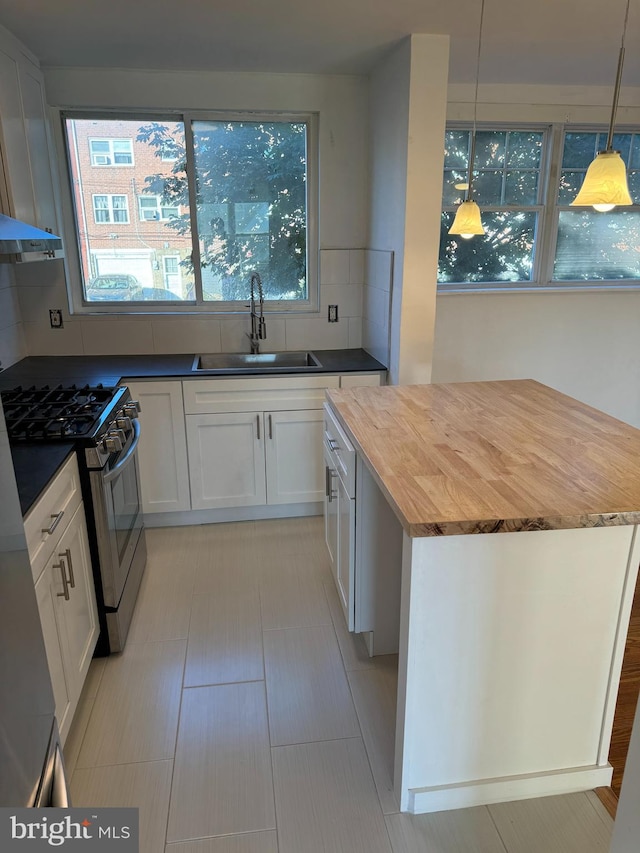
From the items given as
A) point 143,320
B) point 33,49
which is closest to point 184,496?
point 143,320

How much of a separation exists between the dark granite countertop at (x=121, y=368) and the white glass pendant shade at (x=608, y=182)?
65.6 inches

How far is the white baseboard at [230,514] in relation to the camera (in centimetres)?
332

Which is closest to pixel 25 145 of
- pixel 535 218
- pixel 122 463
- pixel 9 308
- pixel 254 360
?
pixel 9 308

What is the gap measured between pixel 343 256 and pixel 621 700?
8.95 ft

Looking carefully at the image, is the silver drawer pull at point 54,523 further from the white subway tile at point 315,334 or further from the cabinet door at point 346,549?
the white subway tile at point 315,334

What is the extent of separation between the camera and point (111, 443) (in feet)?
7.09

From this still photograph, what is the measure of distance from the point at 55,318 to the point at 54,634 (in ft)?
7.45

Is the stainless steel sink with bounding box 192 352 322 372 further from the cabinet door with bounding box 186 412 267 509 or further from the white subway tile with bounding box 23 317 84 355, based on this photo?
the white subway tile with bounding box 23 317 84 355

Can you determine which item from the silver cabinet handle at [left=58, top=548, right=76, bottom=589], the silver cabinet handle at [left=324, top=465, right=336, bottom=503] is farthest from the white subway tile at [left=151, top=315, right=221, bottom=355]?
the silver cabinet handle at [left=58, top=548, right=76, bottom=589]

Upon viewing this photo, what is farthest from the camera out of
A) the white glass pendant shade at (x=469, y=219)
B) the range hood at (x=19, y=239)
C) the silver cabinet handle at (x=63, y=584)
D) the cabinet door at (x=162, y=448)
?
the cabinet door at (x=162, y=448)

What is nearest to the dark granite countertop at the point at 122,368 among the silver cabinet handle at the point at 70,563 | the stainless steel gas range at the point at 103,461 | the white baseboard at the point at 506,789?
the stainless steel gas range at the point at 103,461

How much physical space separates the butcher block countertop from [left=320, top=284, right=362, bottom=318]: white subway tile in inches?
49.9

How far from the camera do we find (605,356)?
163 inches

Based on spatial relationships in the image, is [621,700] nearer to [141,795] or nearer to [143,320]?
[141,795]
